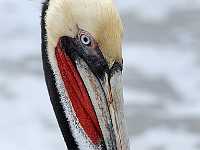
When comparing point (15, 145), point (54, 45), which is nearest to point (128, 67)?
point (15, 145)

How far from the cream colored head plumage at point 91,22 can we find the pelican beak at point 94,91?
0.06 meters

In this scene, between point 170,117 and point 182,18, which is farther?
point 182,18

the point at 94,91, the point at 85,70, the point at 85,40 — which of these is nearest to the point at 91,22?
the point at 85,40

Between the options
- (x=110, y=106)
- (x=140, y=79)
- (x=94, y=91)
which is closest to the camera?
(x=110, y=106)

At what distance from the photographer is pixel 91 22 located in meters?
6.12

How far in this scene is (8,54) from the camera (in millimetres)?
13195

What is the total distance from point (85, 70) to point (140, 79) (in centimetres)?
606

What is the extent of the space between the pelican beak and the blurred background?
397 cm

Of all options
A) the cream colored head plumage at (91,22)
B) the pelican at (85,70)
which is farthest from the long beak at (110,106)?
the cream colored head plumage at (91,22)

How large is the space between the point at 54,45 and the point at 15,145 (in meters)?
4.58

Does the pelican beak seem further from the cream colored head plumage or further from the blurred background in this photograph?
the blurred background

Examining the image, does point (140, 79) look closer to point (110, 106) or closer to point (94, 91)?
point (94, 91)

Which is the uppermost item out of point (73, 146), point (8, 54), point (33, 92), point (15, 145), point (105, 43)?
point (8, 54)

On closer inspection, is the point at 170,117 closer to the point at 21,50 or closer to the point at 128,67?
the point at 128,67
